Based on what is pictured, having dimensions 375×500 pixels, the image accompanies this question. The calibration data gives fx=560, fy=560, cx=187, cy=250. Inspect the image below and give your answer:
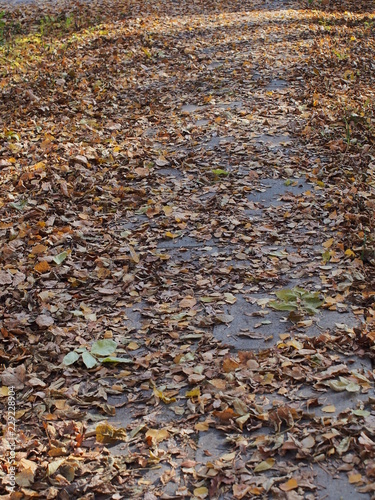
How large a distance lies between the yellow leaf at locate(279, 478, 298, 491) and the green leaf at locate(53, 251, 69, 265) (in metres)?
2.05

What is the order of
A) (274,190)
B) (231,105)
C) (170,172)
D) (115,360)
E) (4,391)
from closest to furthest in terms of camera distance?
(4,391) < (115,360) < (274,190) < (170,172) < (231,105)

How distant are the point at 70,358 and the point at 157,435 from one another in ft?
2.27

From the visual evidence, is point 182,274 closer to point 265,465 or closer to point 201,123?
point 265,465

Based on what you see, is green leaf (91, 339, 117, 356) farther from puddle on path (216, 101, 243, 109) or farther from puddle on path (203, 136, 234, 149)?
puddle on path (216, 101, 243, 109)

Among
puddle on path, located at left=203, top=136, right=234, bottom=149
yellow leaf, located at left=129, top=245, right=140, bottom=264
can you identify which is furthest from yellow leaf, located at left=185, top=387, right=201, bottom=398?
puddle on path, located at left=203, top=136, right=234, bottom=149

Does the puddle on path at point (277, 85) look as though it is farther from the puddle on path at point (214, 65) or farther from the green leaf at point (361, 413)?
the green leaf at point (361, 413)

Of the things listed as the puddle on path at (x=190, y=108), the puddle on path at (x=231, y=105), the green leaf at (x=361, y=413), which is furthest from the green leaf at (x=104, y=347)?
the puddle on path at (x=231, y=105)

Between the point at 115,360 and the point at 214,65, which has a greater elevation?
the point at 214,65

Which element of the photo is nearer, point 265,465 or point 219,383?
point 265,465

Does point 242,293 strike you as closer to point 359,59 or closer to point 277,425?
point 277,425

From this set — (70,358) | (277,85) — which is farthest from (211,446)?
(277,85)

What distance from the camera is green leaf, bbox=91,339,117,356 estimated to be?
9.39 feet

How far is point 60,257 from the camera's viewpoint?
3611mm

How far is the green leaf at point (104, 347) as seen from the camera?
9.39 ft
